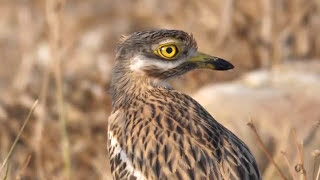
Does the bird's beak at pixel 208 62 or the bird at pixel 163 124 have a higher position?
the bird's beak at pixel 208 62

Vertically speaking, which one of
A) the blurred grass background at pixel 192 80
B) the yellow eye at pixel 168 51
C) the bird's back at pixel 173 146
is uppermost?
the yellow eye at pixel 168 51

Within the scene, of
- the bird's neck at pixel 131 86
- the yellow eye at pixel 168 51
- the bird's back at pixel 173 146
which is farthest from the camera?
the bird's neck at pixel 131 86

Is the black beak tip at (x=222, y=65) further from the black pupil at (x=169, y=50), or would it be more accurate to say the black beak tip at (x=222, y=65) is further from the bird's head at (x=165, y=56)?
the black pupil at (x=169, y=50)

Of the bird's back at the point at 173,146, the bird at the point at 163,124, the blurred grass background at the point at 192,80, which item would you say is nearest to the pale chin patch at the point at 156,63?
the bird at the point at 163,124

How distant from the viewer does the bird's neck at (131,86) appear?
17.1 feet

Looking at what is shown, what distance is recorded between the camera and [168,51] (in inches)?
202

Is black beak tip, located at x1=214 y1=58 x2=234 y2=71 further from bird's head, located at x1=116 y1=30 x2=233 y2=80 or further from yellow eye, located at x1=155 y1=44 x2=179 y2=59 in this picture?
yellow eye, located at x1=155 y1=44 x2=179 y2=59

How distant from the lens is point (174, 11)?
37.1 feet

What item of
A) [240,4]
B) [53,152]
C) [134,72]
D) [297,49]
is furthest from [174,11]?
[134,72]

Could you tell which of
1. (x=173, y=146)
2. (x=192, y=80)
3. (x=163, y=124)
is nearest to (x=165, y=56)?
(x=163, y=124)

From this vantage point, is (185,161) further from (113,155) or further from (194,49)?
(194,49)

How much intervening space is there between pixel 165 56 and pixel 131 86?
0.23 meters

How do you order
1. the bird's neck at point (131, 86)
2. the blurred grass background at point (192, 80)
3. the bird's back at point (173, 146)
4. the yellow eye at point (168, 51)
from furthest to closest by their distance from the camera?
the blurred grass background at point (192, 80)
the bird's neck at point (131, 86)
the yellow eye at point (168, 51)
the bird's back at point (173, 146)

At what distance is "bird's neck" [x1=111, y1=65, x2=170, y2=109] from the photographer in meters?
5.20
